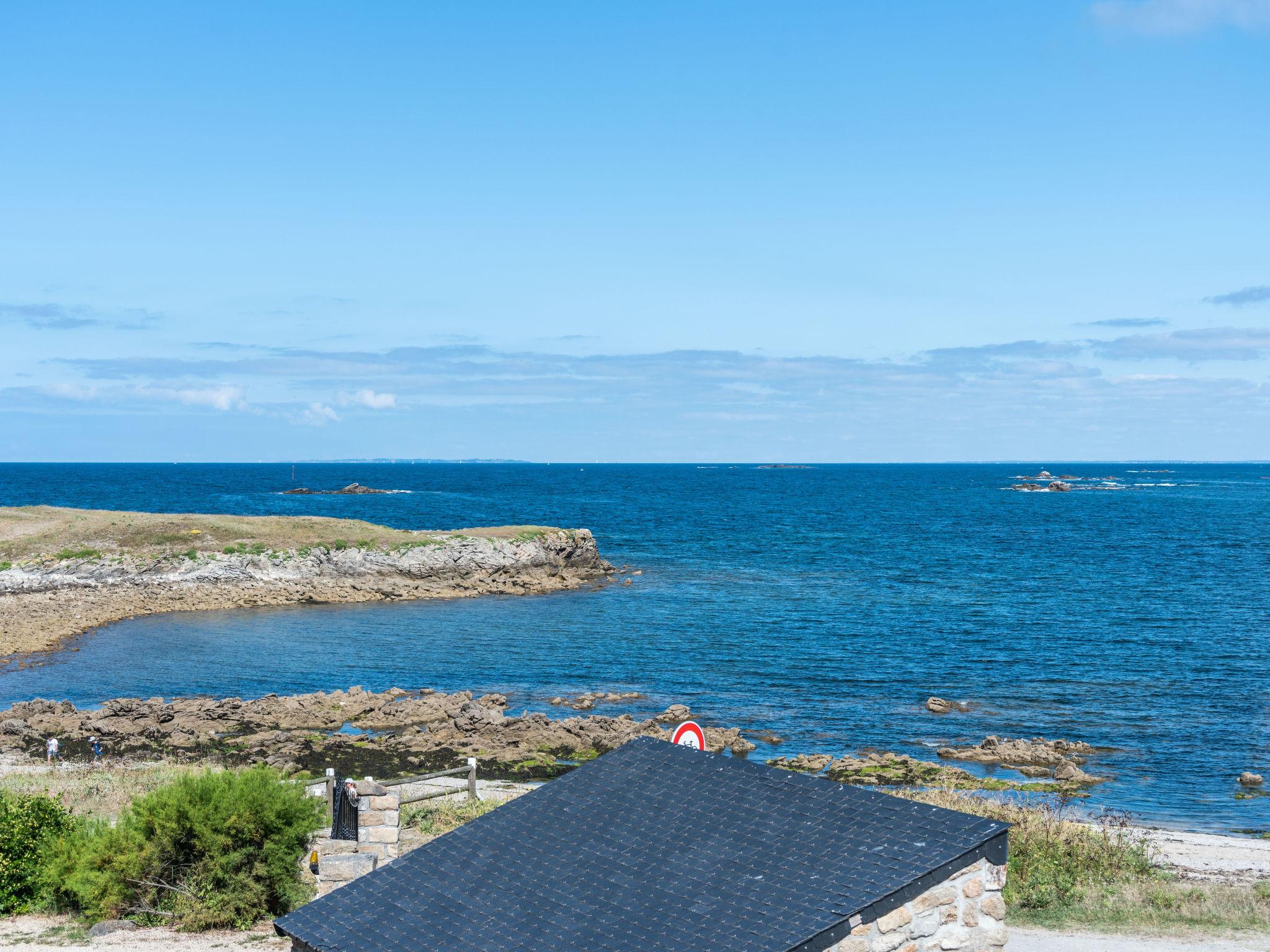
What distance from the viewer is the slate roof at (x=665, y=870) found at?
930cm

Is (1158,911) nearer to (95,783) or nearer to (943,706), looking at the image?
Answer: (943,706)

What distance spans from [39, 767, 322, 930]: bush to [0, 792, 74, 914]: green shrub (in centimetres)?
124

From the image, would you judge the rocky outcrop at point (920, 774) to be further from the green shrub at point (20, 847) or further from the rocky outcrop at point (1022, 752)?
the green shrub at point (20, 847)

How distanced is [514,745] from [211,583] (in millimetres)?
33528

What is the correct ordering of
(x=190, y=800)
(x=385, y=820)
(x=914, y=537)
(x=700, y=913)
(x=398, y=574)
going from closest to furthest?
(x=700, y=913), (x=385, y=820), (x=190, y=800), (x=398, y=574), (x=914, y=537)

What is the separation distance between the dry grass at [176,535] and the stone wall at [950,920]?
5627 cm

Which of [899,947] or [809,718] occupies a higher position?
[899,947]

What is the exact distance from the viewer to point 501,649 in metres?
46.5

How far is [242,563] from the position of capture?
2394 inches

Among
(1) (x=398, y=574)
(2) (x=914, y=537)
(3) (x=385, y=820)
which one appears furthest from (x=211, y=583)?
(2) (x=914, y=537)

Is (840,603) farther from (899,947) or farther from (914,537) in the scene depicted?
(899,947)

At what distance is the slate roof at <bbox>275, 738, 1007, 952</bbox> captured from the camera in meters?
9.30

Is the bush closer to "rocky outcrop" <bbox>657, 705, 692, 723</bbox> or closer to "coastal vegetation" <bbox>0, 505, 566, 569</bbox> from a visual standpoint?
"rocky outcrop" <bbox>657, 705, 692, 723</bbox>

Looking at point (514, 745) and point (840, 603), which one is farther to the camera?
point (840, 603)
